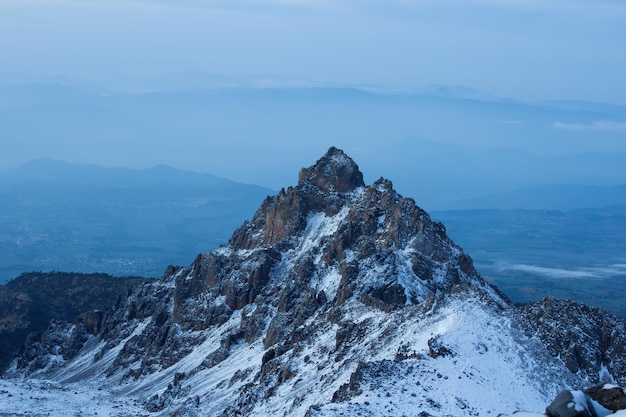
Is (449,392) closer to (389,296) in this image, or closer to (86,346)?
(389,296)

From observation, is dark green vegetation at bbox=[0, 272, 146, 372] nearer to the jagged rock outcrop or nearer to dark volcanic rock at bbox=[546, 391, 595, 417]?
the jagged rock outcrop

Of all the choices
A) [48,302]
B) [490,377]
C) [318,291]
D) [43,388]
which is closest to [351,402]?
[490,377]

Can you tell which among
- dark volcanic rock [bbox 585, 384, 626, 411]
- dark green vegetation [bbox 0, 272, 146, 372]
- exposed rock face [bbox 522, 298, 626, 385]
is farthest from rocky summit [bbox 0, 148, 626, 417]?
dark volcanic rock [bbox 585, 384, 626, 411]

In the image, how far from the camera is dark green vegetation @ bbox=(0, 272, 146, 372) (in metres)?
128

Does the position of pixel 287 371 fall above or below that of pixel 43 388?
above

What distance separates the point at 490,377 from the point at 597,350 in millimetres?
13358

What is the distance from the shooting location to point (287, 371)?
63438 mm

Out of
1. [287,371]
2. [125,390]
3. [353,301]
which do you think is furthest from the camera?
[125,390]

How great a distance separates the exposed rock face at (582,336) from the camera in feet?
179

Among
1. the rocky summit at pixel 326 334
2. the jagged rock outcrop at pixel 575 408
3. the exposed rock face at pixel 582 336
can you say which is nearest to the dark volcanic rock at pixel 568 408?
the jagged rock outcrop at pixel 575 408

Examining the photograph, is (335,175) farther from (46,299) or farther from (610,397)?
(610,397)

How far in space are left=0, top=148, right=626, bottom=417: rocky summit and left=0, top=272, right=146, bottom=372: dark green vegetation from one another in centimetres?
1453

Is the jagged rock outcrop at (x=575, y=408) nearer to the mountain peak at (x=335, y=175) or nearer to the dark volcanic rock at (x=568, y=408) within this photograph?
the dark volcanic rock at (x=568, y=408)

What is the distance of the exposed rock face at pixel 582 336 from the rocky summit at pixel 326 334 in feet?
0.46
